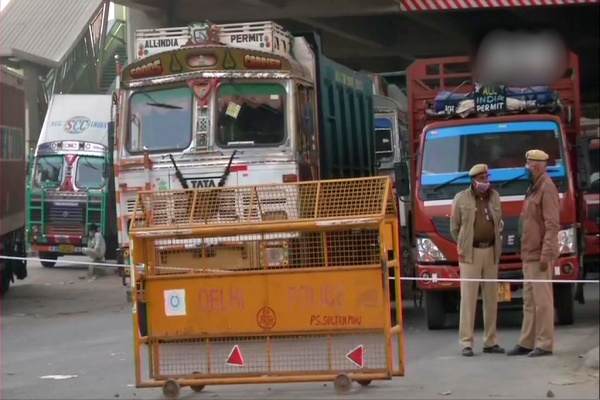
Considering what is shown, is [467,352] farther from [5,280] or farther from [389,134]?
[5,280]

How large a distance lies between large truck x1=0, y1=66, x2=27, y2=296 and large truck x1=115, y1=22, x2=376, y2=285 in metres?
6.56

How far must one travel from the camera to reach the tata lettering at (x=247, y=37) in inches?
566

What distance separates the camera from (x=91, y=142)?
2808 cm

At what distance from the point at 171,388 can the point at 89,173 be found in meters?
19.0

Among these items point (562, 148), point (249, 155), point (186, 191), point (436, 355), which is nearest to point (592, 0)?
point (562, 148)

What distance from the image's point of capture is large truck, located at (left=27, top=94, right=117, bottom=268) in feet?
91.8

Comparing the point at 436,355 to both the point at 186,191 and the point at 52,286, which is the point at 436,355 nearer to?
the point at 186,191

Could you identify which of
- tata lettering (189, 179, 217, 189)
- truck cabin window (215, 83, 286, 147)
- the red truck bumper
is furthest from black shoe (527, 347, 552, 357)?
tata lettering (189, 179, 217, 189)

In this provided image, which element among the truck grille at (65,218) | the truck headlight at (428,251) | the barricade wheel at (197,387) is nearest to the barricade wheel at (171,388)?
the barricade wheel at (197,387)

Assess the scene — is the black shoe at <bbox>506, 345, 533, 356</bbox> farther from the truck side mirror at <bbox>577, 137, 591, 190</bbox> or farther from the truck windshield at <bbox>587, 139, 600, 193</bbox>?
the truck windshield at <bbox>587, 139, 600, 193</bbox>

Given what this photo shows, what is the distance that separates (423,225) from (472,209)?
1782 mm

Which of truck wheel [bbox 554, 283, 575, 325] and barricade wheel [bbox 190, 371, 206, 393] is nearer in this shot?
barricade wheel [bbox 190, 371, 206, 393]

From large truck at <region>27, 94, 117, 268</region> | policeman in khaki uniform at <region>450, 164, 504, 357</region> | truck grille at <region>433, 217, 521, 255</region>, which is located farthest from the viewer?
large truck at <region>27, 94, 117, 268</region>

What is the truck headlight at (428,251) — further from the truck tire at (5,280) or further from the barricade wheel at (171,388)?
the truck tire at (5,280)
